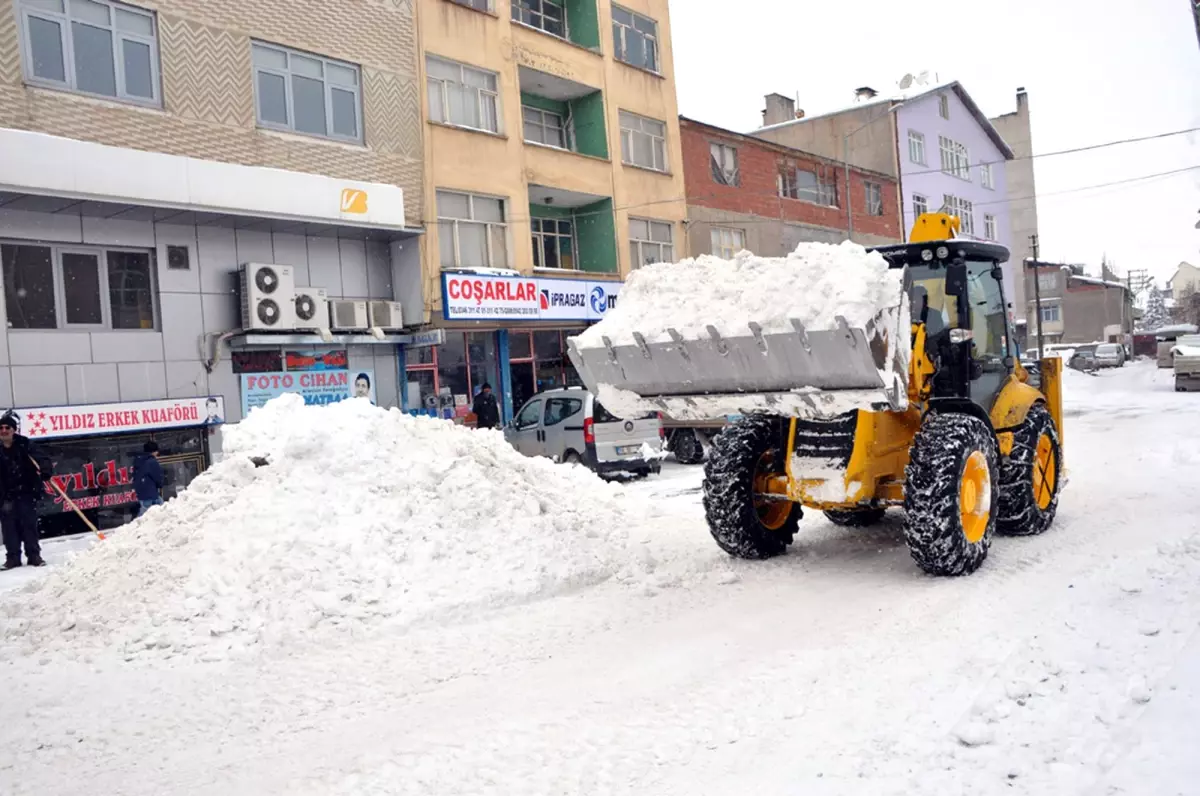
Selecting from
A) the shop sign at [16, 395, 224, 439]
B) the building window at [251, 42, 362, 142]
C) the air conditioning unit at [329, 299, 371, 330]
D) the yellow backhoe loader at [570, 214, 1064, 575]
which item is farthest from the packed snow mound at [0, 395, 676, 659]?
the building window at [251, 42, 362, 142]

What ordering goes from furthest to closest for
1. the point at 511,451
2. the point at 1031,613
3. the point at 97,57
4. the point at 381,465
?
the point at 97,57 → the point at 511,451 → the point at 381,465 → the point at 1031,613

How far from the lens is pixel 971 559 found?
693 cm

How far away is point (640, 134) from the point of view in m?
25.6

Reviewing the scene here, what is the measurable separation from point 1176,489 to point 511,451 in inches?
295

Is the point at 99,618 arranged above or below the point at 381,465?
below

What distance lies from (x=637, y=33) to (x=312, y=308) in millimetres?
14029


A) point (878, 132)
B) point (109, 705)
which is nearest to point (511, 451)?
point (109, 705)

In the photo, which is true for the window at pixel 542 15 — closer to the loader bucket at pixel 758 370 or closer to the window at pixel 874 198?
the loader bucket at pixel 758 370

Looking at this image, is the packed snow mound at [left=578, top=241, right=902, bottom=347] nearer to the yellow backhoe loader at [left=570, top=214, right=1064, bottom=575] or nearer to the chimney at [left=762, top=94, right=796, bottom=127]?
the yellow backhoe loader at [left=570, top=214, right=1064, bottom=575]

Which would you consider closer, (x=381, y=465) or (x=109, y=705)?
(x=109, y=705)

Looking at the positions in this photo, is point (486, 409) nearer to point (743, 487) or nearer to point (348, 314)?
point (348, 314)

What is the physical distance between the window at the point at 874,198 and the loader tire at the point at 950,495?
3259 cm

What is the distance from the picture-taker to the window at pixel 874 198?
125 ft

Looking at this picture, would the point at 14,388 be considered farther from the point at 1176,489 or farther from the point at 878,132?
the point at 878,132
